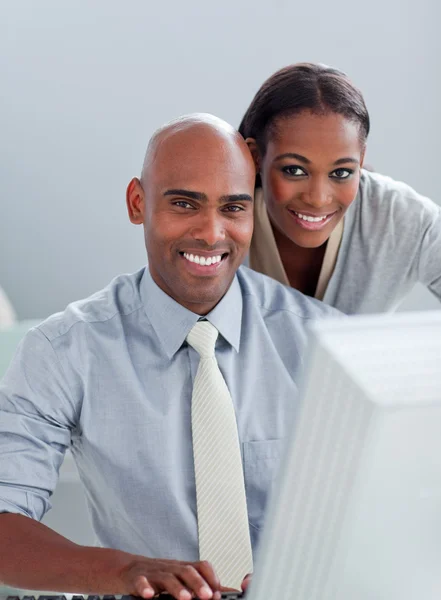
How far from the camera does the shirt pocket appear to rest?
1.25m

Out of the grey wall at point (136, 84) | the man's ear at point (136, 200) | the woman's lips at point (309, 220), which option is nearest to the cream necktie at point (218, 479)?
the man's ear at point (136, 200)

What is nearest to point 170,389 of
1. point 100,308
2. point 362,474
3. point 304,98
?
point 100,308

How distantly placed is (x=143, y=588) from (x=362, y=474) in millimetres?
437

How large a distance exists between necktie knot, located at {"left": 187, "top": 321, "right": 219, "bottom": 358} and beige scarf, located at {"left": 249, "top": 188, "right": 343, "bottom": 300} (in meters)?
0.38

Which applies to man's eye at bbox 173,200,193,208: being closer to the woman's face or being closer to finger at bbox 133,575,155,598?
the woman's face

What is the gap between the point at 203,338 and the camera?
127 cm

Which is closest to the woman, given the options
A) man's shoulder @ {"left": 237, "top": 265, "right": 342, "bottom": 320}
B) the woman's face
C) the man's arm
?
the woman's face

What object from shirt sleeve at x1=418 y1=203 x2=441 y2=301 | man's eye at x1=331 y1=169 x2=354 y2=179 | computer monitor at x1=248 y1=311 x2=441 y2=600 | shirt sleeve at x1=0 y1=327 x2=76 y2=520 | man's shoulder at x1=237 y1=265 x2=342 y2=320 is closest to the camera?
computer monitor at x1=248 y1=311 x2=441 y2=600

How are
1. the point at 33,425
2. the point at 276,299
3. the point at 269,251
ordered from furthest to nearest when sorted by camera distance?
the point at 269,251 → the point at 276,299 → the point at 33,425

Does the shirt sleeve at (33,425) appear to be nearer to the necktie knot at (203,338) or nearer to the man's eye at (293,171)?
the necktie knot at (203,338)

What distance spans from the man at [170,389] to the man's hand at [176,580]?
28 cm

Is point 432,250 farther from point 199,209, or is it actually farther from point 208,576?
point 208,576

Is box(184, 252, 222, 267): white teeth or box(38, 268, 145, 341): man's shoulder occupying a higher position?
box(184, 252, 222, 267): white teeth

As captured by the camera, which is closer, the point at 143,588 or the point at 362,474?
the point at 362,474
